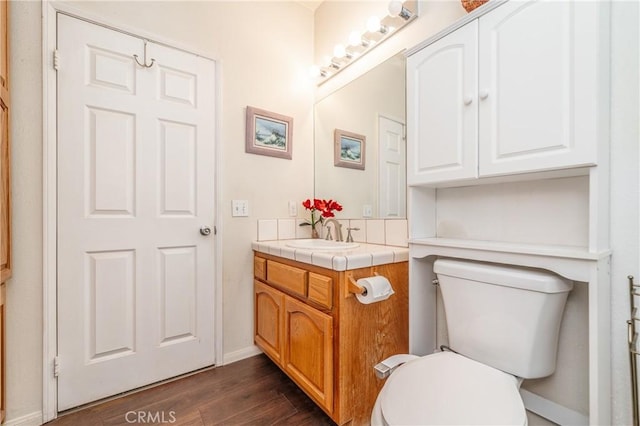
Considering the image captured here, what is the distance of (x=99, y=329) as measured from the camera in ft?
4.90

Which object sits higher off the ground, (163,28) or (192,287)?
(163,28)

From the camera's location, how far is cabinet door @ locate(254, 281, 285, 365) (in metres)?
1.63

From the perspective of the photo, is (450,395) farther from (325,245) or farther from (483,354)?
(325,245)

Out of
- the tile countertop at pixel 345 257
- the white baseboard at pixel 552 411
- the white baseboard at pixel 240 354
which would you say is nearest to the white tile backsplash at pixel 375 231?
the tile countertop at pixel 345 257

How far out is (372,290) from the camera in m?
1.16

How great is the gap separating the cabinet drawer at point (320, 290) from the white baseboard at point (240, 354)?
881mm

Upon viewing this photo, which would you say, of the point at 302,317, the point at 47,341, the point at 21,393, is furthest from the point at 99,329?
the point at 302,317

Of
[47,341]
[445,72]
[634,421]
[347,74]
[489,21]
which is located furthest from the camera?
[347,74]

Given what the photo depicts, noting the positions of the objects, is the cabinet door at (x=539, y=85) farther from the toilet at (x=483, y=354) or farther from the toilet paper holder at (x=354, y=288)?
the toilet paper holder at (x=354, y=288)

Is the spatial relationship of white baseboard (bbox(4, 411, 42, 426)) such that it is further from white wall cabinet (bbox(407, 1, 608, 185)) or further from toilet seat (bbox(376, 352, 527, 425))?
white wall cabinet (bbox(407, 1, 608, 185))

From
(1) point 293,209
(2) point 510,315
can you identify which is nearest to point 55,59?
(1) point 293,209

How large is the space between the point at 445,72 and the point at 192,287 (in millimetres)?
1751

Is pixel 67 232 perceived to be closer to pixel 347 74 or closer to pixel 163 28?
pixel 163 28

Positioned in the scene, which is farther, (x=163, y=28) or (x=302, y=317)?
(x=163, y=28)
